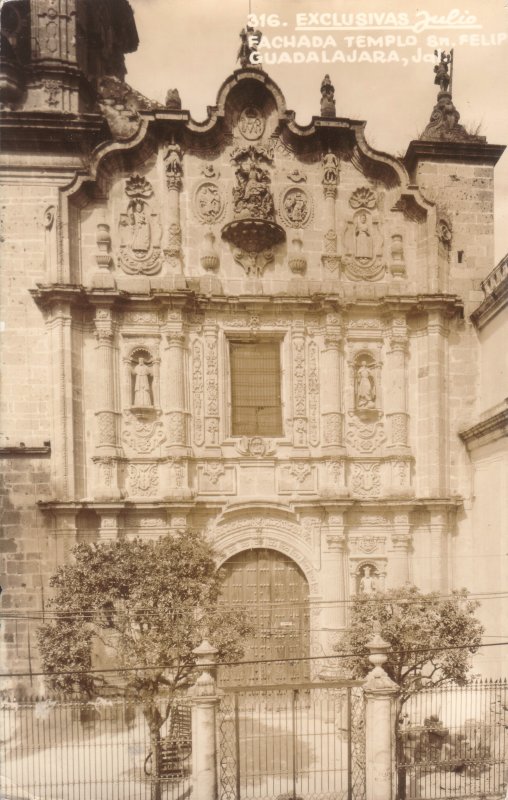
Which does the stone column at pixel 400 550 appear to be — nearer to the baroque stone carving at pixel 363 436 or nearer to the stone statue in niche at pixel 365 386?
the baroque stone carving at pixel 363 436

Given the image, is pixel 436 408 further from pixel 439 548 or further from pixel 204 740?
pixel 204 740

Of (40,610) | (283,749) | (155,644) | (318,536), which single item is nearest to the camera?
(155,644)

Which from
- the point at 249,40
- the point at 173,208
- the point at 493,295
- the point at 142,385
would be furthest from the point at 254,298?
the point at 493,295

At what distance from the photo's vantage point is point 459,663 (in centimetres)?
1027

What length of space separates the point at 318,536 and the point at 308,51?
31.4ft

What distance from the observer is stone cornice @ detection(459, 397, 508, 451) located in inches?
489

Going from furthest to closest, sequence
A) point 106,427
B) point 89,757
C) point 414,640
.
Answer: point 106,427 → point 414,640 → point 89,757

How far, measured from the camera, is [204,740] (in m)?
9.27

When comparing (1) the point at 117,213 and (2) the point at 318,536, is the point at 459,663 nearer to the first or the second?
(2) the point at 318,536

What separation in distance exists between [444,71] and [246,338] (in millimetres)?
6847

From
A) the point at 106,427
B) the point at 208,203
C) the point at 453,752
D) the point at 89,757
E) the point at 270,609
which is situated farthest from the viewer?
the point at 208,203

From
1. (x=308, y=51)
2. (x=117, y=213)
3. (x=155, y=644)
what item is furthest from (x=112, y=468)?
(x=308, y=51)

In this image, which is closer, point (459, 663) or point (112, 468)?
point (459, 663)

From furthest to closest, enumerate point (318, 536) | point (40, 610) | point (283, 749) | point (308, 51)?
point (318, 536)
point (40, 610)
point (283, 749)
point (308, 51)
